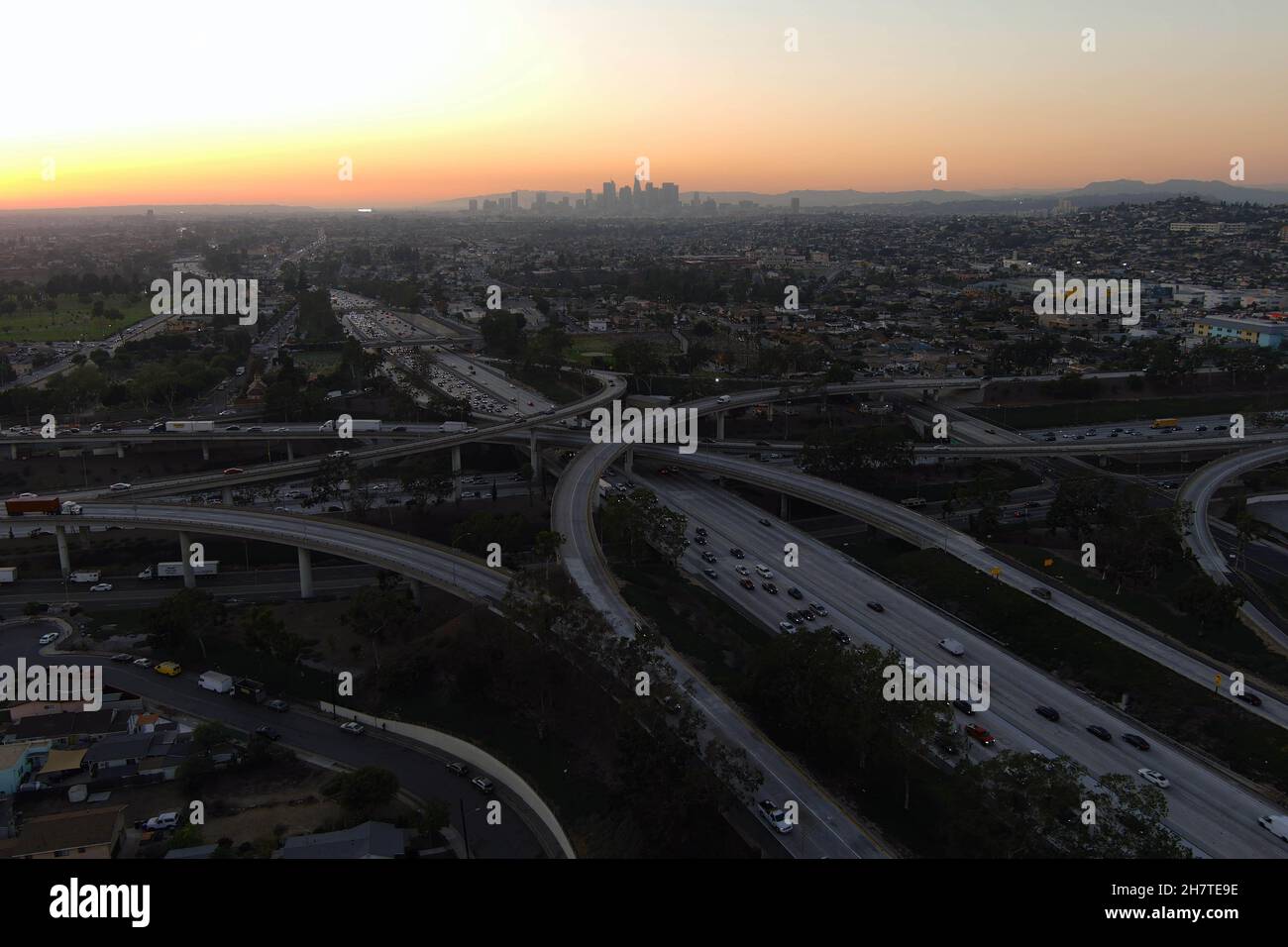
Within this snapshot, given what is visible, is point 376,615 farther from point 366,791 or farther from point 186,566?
point 186,566

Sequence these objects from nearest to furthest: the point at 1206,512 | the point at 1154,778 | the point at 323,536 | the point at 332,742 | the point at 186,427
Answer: the point at 1154,778 → the point at 332,742 → the point at 323,536 → the point at 1206,512 → the point at 186,427

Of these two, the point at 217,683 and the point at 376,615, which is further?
the point at 376,615

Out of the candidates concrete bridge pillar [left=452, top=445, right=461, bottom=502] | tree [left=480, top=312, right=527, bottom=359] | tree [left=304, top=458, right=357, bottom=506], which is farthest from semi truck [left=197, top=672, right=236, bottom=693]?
tree [left=480, top=312, right=527, bottom=359]

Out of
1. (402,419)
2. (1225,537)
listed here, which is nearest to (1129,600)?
(1225,537)

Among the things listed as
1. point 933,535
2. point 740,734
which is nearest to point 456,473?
point 933,535

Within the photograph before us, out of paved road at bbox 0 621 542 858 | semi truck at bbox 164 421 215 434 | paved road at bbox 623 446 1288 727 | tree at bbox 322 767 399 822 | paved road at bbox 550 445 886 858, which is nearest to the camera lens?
paved road at bbox 550 445 886 858

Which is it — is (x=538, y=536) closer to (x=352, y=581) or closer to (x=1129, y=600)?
(x=352, y=581)

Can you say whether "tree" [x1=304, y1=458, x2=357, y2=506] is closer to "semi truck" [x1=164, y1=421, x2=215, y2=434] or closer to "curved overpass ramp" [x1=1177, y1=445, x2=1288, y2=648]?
"semi truck" [x1=164, y1=421, x2=215, y2=434]
